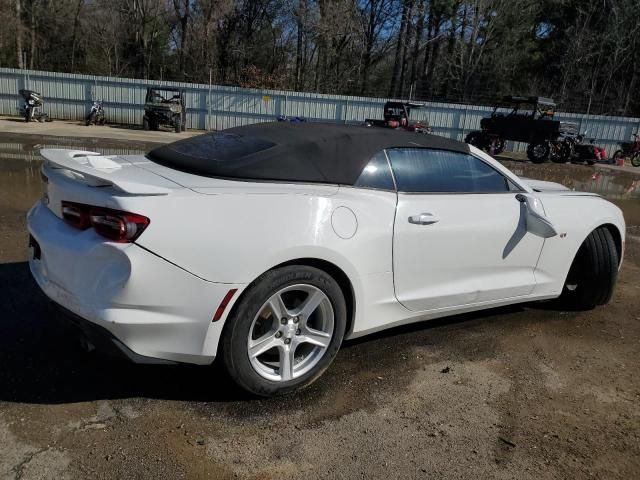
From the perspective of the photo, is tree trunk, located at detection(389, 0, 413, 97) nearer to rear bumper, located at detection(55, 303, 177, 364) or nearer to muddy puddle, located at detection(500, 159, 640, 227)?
muddy puddle, located at detection(500, 159, 640, 227)

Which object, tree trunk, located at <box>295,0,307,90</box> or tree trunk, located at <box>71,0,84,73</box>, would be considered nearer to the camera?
tree trunk, located at <box>295,0,307,90</box>

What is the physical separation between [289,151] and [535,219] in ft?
6.12

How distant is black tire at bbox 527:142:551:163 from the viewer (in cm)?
1992

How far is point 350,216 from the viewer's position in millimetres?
3039

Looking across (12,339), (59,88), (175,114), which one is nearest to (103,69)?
(59,88)

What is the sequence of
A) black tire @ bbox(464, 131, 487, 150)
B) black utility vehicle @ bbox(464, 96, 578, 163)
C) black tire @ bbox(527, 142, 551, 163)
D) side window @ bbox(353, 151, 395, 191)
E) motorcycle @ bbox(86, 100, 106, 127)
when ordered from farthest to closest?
motorcycle @ bbox(86, 100, 106, 127)
black tire @ bbox(464, 131, 487, 150)
black tire @ bbox(527, 142, 551, 163)
black utility vehicle @ bbox(464, 96, 578, 163)
side window @ bbox(353, 151, 395, 191)

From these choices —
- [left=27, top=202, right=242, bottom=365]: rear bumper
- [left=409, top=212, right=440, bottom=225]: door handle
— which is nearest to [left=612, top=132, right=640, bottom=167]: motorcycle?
[left=409, top=212, right=440, bottom=225]: door handle

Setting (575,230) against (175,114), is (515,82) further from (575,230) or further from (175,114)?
(575,230)

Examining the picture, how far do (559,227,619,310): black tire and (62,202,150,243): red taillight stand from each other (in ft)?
11.6

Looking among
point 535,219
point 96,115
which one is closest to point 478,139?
point 96,115

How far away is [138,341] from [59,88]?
1044 inches

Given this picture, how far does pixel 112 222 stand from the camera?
2.54 meters

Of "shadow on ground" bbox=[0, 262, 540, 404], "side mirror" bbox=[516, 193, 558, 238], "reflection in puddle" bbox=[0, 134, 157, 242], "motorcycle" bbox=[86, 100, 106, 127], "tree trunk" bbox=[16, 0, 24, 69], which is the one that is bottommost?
"reflection in puddle" bbox=[0, 134, 157, 242]

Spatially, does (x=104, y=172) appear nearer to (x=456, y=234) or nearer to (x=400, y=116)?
(x=456, y=234)
